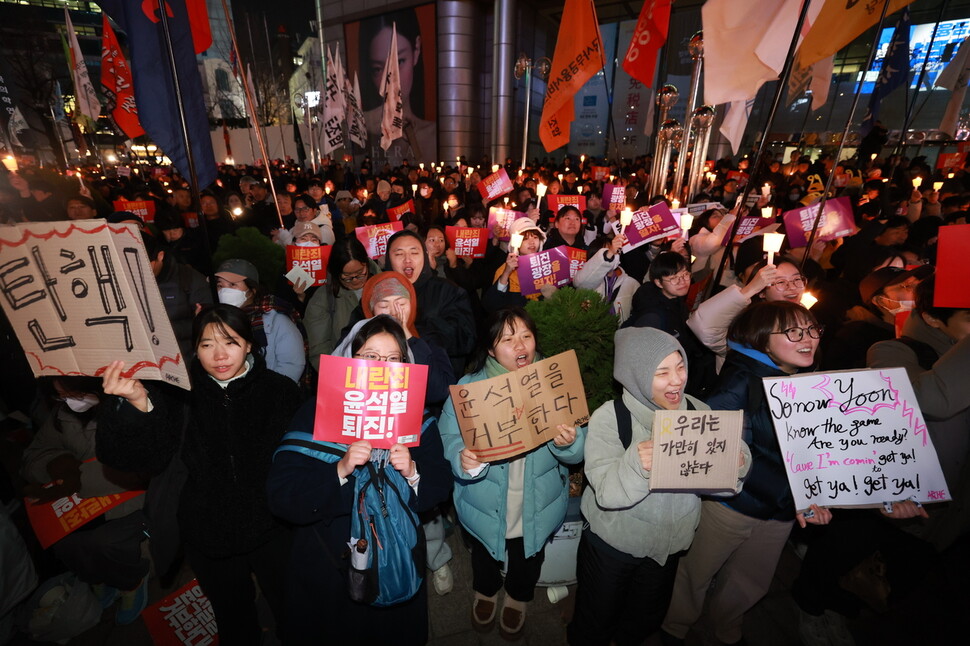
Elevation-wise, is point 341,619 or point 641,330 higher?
point 641,330

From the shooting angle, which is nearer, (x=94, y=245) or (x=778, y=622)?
(x=94, y=245)

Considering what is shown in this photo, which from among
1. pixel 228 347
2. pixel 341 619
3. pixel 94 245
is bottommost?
pixel 341 619

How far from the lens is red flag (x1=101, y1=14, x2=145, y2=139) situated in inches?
274

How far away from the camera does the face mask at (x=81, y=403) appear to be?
101 inches

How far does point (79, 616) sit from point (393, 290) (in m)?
3.03

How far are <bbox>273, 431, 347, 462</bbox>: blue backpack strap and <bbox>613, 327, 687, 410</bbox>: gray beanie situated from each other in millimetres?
1421

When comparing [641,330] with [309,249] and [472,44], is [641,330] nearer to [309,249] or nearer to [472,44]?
[309,249]

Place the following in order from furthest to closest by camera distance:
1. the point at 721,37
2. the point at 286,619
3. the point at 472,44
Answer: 1. the point at 472,44
2. the point at 721,37
3. the point at 286,619

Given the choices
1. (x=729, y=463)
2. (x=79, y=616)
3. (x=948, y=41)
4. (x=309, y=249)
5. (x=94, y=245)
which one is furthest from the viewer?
(x=948, y=41)

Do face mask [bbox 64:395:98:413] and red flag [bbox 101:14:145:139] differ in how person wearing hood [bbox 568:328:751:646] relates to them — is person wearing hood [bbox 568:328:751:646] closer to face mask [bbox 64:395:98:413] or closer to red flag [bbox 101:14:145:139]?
face mask [bbox 64:395:98:413]

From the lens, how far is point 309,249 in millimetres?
4645

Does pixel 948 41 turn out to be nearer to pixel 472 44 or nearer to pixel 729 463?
pixel 472 44

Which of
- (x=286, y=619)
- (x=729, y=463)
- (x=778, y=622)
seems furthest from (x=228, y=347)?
(x=778, y=622)

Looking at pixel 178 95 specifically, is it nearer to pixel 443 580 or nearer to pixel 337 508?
pixel 337 508
